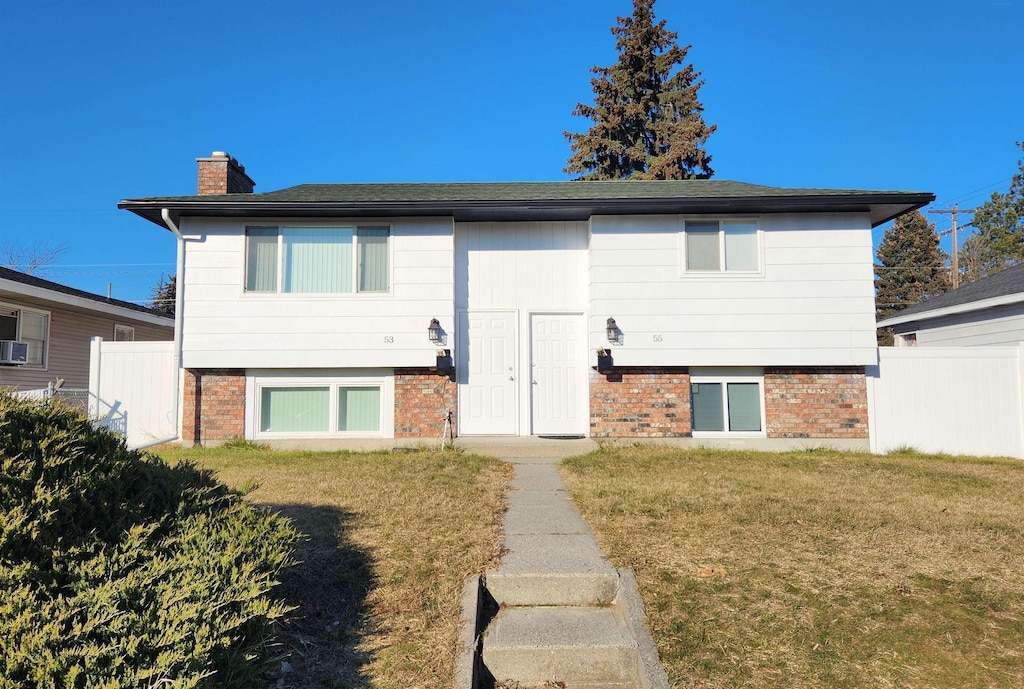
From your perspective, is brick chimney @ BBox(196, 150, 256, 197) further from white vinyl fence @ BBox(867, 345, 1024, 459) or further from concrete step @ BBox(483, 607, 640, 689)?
white vinyl fence @ BBox(867, 345, 1024, 459)

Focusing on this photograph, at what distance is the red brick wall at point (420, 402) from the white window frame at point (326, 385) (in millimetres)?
143

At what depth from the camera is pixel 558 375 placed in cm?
927

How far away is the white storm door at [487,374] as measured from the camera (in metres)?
9.11

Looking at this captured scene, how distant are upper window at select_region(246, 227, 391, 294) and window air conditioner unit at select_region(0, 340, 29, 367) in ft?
23.1

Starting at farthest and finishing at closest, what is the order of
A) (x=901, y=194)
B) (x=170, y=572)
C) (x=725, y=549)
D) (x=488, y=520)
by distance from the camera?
(x=901, y=194), (x=488, y=520), (x=725, y=549), (x=170, y=572)

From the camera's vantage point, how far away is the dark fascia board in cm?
850

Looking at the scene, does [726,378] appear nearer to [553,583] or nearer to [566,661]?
[553,583]

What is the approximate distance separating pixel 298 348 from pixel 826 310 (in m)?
8.49

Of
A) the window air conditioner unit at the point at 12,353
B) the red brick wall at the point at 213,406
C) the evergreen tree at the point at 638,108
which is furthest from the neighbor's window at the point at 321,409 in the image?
the evergreen tree at the point at 638,108

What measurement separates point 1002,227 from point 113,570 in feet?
125

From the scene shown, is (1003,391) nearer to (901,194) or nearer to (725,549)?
(901,194)

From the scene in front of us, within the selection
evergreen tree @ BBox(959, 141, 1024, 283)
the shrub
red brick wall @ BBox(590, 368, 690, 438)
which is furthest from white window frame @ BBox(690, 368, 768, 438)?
evergreen tree @ BBox(959, 141, 1024, 283)

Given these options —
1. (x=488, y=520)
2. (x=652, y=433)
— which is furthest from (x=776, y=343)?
(x=488, y=520)

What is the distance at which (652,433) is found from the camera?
8719 millimetres
